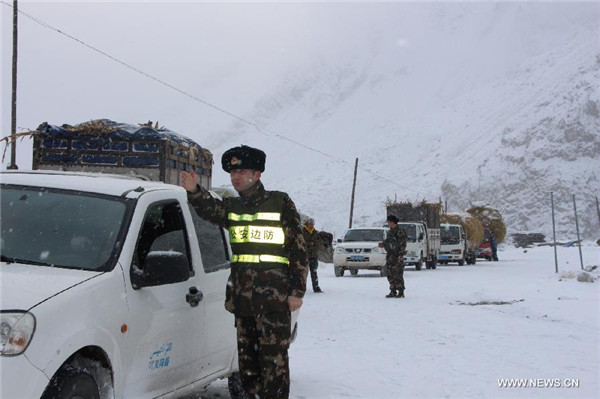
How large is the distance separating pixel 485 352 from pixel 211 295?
4.87 metres

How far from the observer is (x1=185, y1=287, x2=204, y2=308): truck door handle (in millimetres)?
4744

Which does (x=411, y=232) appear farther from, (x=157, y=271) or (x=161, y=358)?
(x=157, y=271)

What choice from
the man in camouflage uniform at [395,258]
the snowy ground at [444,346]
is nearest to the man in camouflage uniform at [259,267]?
the snowy ground at [444,346]

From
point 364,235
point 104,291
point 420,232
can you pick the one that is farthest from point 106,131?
point 420,232

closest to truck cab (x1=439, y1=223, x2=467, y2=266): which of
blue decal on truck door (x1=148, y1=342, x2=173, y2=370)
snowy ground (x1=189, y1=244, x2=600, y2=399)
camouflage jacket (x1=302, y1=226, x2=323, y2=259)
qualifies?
snowy ground (x1=189, y1=244, x2=600, y2=399)

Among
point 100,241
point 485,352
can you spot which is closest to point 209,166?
point 485,352

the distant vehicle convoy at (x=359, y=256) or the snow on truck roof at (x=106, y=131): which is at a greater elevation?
the snow on truck roof at (x=106, y=131)

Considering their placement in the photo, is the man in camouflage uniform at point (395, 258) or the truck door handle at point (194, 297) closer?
the truck door handle at point (194, 297)

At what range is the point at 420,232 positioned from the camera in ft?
98.3

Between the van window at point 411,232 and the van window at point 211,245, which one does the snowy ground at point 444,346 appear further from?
the van window at point 411,232

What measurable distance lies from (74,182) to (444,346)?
6109 millimetres

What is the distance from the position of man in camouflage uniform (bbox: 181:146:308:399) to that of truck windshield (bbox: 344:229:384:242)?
20719mm

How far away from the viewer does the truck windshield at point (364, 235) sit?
25.5m

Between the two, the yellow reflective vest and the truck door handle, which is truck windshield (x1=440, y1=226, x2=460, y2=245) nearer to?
the yellow reflective vest
